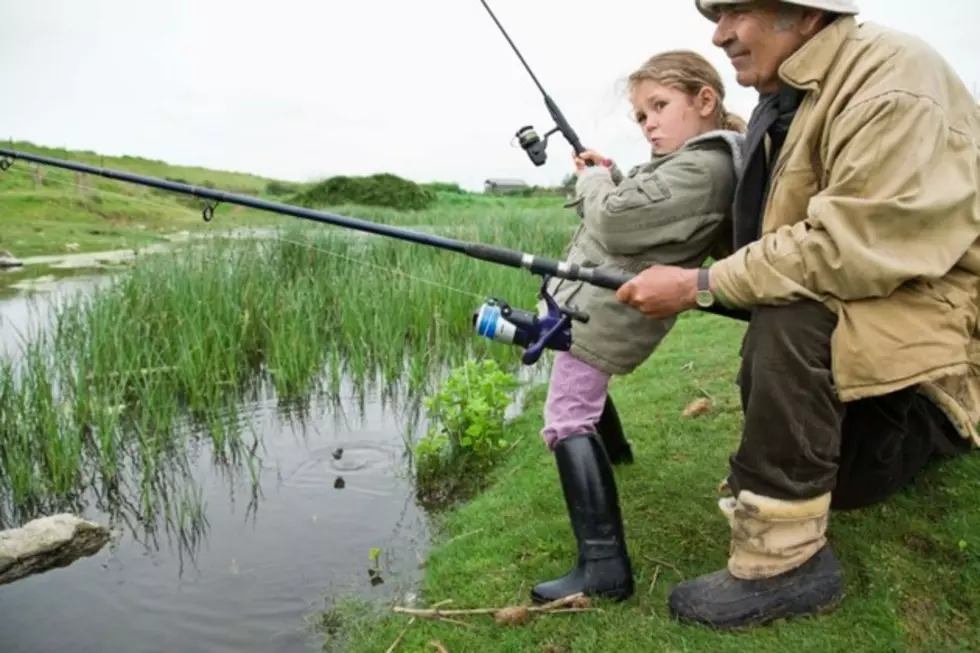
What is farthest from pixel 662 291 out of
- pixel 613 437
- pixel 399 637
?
pixel 613 437

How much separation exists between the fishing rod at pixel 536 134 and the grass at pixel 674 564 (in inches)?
57.9

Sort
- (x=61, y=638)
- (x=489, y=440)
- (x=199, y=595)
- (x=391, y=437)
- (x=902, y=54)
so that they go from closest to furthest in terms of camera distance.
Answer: (x=902, y=54) < (x=61, y=638) < (x=199, y=595) < (x=489, y=440) < (x=391, y=437)

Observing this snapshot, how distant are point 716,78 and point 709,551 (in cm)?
164

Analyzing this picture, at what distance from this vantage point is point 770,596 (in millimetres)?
2488

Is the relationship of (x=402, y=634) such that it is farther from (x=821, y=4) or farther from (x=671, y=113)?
(x=821, y=4)

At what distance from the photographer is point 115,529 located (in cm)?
431

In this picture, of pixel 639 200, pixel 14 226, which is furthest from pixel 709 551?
pixel 14 226

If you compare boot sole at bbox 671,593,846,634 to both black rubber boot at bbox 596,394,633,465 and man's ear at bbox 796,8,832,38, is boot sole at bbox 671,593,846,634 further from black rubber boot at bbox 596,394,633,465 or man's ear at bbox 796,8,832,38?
man's ear at bbox 796,8,832,38

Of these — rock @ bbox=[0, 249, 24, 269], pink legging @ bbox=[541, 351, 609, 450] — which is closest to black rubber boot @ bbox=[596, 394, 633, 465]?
pink legging @ bbox=[541, 351, 609, 450]

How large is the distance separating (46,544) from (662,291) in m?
3.08

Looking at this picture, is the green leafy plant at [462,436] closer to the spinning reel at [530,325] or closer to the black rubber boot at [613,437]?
the black rubber boot at [613,437]

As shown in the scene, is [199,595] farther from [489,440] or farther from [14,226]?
[14,226]

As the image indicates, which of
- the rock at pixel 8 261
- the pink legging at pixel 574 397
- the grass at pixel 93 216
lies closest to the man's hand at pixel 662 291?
the pink legging at pixel 574 397

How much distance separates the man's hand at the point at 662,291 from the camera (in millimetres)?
2428
